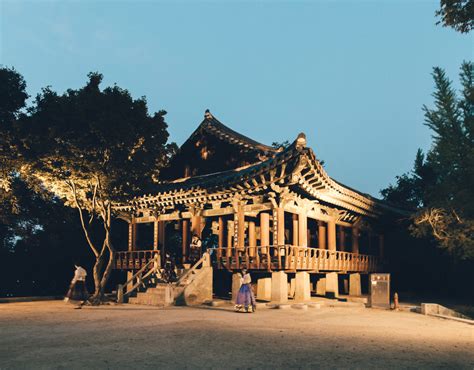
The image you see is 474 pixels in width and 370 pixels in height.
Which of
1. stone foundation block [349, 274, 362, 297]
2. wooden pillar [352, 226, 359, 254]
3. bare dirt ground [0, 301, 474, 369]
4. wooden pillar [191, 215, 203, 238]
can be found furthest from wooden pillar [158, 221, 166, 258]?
wooden pillar [352, 226, 359, 254]

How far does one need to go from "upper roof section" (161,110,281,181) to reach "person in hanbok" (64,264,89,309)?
9040 mm

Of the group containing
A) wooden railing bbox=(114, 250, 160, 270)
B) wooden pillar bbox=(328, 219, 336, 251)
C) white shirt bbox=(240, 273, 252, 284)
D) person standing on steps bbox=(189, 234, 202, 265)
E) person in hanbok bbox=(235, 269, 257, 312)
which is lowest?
person in hanbok bbox=(235, 269, 257, 312)

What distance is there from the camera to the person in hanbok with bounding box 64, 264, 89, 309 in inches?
866

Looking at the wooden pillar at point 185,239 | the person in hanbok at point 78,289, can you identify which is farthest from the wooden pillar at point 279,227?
the person in hanbok at point 78,289

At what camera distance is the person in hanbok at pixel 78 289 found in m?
22.0

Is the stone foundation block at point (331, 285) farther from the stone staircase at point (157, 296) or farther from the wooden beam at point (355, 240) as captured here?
the stone staircase at point (157, 296)

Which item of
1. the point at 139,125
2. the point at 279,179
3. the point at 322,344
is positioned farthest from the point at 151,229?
the point at 322,344

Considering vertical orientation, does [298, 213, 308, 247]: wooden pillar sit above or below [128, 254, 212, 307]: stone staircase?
above

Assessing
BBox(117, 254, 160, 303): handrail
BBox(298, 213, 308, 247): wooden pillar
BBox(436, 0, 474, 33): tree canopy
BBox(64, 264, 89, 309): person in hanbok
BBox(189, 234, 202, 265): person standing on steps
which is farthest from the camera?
BBox(189, 234, 202, 265): person standing on steps

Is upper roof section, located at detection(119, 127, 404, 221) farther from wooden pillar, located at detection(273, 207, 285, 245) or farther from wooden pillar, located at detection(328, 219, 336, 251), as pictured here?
wooden pillar, located at detection(328, 219, 336, 251)

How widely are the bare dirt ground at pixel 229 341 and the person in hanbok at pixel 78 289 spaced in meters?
5.48

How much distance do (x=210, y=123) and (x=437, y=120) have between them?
12.2 meters

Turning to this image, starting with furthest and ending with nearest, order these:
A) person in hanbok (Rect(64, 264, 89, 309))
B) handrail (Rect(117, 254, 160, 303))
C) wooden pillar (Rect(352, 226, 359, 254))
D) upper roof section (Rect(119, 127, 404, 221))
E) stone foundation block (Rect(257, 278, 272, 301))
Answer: wooden pillar (Rect(352, 226, 359, 254)) → stone foundation block (Rect(257, 278, 272, 301)) → person in hanbok (Rect(64, 264, 89, 309)) → handrail (Rect(117, 254, 160, 303)) → upper roof section (Rect(119, 127, 404, 221))

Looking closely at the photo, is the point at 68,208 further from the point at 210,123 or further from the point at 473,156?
the point at 473,156
